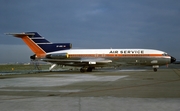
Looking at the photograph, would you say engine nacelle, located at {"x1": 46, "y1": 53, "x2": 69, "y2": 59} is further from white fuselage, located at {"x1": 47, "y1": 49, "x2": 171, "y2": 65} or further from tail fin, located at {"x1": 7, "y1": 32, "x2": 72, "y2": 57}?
tail fin, located at {"x1": 7, "y1": 32, "x2": 72, "y2": 57}

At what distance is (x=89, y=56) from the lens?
1439 inches

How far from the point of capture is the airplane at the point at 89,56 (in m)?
35.8

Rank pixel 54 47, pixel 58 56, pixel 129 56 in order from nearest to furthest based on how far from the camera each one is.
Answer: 1. pixel 129 56
2. pixel 58 56
3. pixel 54 47

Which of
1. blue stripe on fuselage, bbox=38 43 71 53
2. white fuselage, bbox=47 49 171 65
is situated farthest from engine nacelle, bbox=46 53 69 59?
blue stripe on fuselage, bbox=38 43 71 53

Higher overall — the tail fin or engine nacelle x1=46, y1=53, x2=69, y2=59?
the tail fin

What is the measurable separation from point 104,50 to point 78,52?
4044mm

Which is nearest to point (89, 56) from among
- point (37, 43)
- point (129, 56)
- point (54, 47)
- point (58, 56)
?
point (58, 56)

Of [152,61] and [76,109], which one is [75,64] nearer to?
[152,61]

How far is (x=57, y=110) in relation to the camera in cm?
736

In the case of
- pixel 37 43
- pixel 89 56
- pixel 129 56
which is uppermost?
pixel 37 43

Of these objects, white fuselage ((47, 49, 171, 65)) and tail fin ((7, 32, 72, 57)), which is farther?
tail fin ((7, 32, 72, 57))

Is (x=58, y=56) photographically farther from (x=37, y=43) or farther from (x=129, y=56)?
(x=129, y=56)

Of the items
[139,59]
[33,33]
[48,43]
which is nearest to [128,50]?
[139,59]

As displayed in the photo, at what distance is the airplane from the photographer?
35.8 meters
